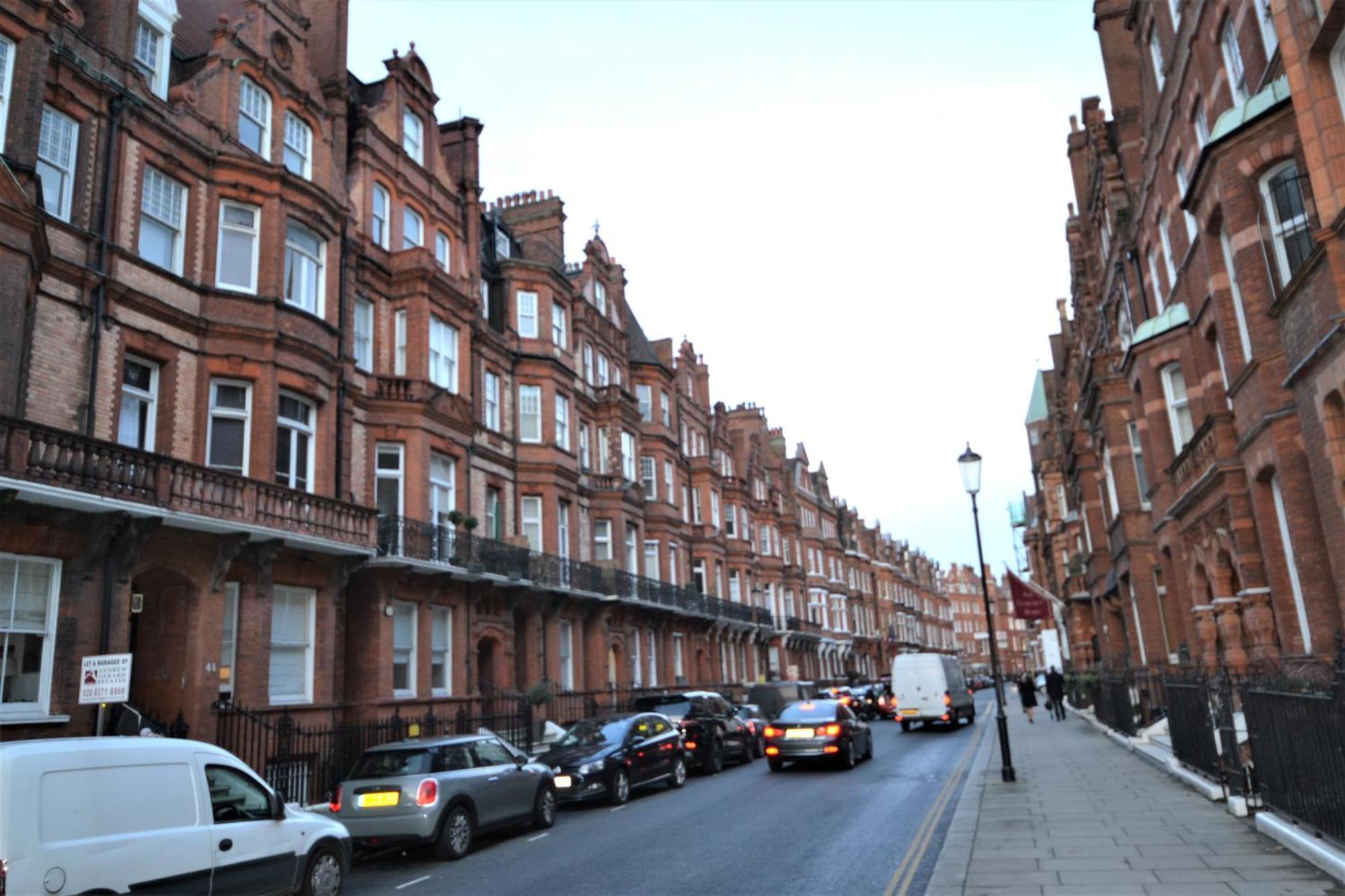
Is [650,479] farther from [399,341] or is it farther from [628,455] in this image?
[399,341]

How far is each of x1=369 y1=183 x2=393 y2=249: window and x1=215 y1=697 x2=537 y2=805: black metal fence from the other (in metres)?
11.7

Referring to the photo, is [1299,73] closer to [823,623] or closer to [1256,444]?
[1256,444]

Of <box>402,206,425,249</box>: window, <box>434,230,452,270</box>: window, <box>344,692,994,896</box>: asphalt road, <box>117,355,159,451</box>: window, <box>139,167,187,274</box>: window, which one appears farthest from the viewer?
<box>434,230,452,270</box>: window

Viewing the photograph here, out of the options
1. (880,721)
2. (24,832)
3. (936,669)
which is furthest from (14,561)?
(880,721)

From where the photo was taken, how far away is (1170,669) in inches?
939

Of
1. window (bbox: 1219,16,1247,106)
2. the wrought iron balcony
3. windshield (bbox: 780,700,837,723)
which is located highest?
window (bbox: 1219,16,1247,106)

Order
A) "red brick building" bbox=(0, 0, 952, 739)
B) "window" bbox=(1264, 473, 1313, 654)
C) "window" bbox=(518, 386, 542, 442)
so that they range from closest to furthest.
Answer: "red brick building" bbox=(0, 0, 952, 739) < "window" bbox=(1264, 473, 1313, 654) < "window" bbox=(518, 386, 542, 442)

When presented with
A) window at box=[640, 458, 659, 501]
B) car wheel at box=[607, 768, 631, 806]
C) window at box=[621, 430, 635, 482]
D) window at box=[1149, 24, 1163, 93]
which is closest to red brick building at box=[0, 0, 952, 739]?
window at box=[621, 430, 635, 482]

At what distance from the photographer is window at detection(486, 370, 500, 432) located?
91.4ft

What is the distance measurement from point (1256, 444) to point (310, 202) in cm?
1833

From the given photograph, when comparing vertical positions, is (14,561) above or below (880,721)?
above

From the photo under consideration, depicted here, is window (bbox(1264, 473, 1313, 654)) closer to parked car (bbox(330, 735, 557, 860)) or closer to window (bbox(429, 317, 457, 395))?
parked car (bbox(330, 735, 557, 860))

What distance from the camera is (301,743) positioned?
57.6ft

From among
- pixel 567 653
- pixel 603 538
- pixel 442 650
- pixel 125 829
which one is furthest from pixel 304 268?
pixel 603 538
